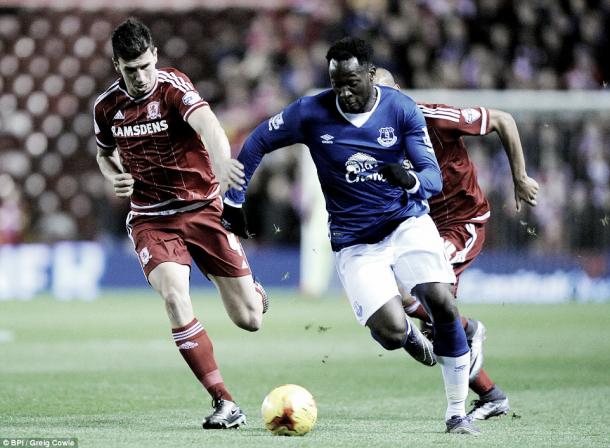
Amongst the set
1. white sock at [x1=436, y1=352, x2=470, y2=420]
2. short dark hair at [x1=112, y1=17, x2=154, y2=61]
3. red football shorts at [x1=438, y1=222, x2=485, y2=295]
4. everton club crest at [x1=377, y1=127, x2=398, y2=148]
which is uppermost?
short dark hair at [x1=112, y1=17, x2=154, y2=61]

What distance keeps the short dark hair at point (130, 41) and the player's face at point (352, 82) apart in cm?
131

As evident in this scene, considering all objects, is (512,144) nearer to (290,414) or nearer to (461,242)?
(461,242)

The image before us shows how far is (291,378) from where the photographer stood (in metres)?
11.2

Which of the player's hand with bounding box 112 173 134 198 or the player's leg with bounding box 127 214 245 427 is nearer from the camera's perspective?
the player's leg with bounding box 127 214 245 427

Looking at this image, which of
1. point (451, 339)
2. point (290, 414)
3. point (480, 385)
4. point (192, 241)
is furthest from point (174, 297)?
point (480, 385)

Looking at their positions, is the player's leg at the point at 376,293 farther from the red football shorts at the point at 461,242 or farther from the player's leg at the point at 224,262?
the red football shorts at the point at 461,242

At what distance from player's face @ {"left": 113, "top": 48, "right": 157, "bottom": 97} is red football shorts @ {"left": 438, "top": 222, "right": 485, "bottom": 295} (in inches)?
99.0

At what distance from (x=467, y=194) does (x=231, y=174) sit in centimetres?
253

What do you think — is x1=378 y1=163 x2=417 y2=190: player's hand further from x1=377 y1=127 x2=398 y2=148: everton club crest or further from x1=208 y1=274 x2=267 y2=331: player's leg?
x1=208 y1=274 x2=267 y2=331: player's leg

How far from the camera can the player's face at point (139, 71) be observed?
7977 millimetres

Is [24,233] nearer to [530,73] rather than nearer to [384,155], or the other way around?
[530,73]

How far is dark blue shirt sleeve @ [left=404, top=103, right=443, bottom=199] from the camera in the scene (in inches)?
282

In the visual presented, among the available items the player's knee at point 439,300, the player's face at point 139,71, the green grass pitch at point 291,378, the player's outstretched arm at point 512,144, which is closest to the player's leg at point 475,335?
the green grass pitch at point 291,378

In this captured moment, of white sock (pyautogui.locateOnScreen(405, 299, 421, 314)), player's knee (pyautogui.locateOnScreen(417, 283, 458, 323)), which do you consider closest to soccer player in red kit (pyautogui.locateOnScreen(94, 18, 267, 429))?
white sock (pyautogui.locateOnScreen(405, 299, 421, 314))
